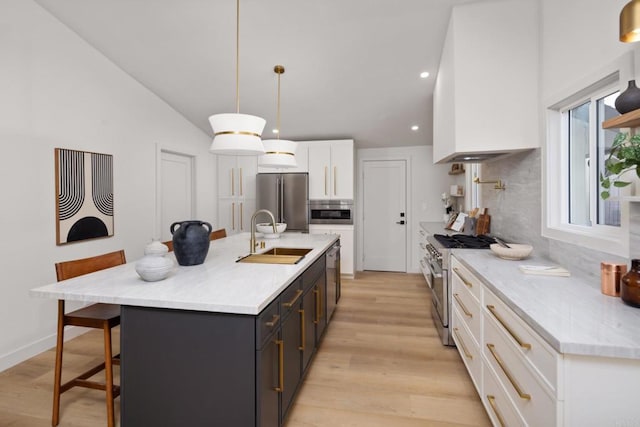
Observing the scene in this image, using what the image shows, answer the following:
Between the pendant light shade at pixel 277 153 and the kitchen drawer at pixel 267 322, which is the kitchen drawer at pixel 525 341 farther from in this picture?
the pendant light shade at pixel 277 153

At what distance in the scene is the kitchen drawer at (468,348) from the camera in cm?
198

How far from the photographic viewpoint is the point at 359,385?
91.2 inches

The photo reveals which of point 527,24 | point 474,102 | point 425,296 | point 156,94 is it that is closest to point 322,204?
point 425,296

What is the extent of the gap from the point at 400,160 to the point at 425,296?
2.44 meters

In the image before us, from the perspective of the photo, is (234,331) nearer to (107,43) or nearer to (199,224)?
(199,224)

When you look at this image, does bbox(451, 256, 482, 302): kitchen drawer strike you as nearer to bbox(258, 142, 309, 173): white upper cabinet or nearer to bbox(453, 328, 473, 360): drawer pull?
bbox(453, 328, 473, 360): drawer pull

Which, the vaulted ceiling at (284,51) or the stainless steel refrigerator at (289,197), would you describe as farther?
the stainless steel refrigerator at (289,197)

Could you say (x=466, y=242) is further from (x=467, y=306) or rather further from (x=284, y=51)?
(x=284, y=51)

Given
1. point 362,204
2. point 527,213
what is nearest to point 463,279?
point 527,213

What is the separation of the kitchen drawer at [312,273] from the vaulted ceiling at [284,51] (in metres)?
2.12

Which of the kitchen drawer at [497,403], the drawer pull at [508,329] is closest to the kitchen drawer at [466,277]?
the drawer pull at [508,329]

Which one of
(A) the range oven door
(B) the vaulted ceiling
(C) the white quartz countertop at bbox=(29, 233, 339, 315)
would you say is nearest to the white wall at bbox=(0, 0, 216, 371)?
(B) the vaulted ceiling

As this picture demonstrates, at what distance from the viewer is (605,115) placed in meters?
1.84

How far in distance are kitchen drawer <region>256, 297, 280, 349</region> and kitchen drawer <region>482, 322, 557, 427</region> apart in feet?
3.57
